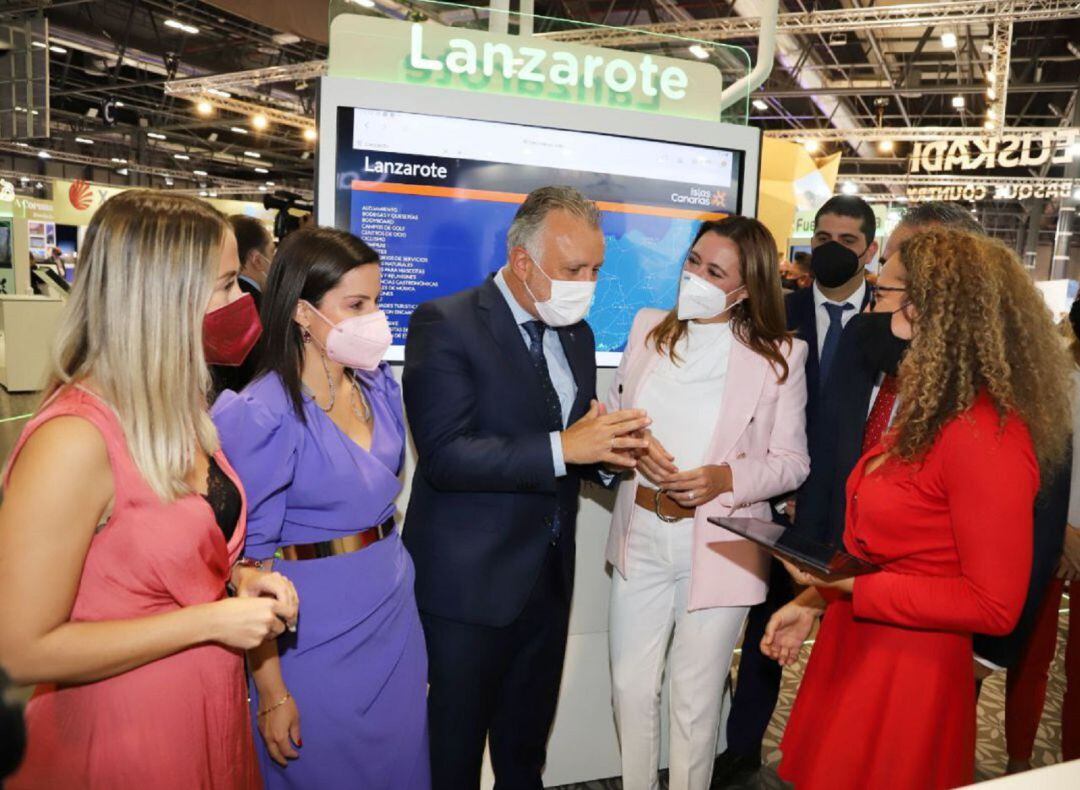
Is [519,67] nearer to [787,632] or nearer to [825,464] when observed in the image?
[825,464]

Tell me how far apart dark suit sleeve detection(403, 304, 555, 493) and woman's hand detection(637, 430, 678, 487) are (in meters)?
0.29

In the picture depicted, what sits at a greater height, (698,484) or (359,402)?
(359,402)

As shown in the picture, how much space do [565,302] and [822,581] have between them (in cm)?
91

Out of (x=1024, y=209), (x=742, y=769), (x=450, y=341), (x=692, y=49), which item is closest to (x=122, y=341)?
(x=450, y=341)

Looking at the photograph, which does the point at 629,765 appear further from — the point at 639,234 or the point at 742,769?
the point at 639,234

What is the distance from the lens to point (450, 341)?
77.0 inches

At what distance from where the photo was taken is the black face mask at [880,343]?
1.85 meters

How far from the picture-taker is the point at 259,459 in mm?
1580

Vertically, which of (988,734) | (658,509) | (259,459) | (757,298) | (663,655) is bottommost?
(988,734)

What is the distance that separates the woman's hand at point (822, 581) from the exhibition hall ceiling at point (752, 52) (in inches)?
266

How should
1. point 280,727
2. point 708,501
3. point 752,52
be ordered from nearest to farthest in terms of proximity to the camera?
point 280,727 → point 708,501 → point 752,52

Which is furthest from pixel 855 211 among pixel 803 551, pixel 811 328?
pixel 803 551

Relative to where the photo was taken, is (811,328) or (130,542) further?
(811,328)

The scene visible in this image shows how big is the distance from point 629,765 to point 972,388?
1478mm
